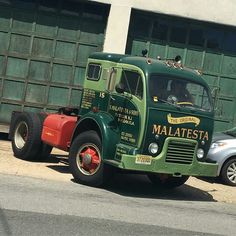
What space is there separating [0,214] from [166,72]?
4366mm

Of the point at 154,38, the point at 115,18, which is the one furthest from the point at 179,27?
the point at 115,18

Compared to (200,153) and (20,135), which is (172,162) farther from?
(20,135)

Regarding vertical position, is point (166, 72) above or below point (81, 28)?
below

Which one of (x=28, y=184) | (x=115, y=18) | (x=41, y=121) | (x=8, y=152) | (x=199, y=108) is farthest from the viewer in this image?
(x=115, y=18)

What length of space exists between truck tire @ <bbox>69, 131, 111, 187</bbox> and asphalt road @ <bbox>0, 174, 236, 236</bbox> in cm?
19

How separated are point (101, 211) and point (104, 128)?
217 cm

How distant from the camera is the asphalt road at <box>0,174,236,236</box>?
23.6 ft

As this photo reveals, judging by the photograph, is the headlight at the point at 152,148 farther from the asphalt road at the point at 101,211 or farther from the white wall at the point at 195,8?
the white wall at the point at 195,8

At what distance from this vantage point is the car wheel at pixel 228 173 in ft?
41.9

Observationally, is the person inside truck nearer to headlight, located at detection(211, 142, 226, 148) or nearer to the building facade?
headlight, located at detection(211, 142, 226, 148)

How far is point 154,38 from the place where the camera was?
1667cm

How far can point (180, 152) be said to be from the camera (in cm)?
1005

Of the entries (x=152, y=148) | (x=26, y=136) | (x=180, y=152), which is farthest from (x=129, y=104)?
(x=26, y=136)

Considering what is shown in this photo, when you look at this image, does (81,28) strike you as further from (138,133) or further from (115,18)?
(138,133)
